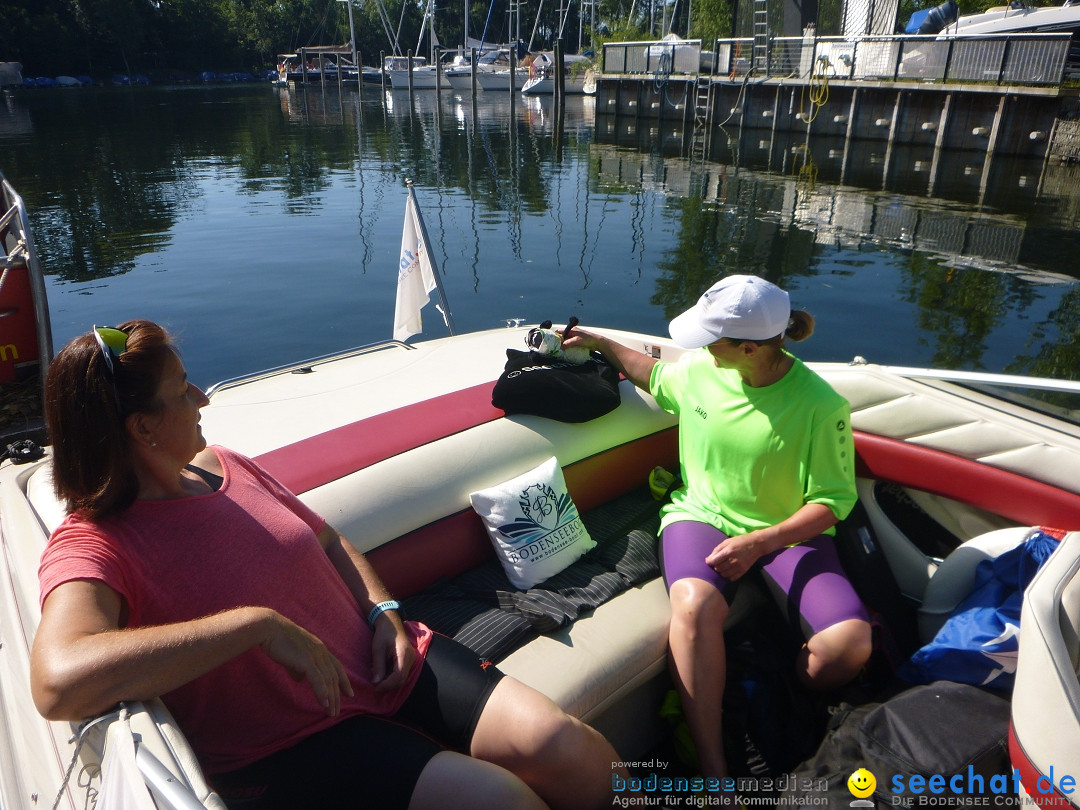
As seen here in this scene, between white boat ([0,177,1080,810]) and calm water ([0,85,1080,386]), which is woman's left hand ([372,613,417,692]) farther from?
calm water ([0,85,1080,386])

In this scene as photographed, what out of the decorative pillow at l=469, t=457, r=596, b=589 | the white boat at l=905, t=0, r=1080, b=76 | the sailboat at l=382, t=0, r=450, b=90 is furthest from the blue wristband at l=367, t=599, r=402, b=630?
the sailboat at l=382, t=0, r=450, b=90

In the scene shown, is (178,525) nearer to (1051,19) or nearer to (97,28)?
(1051,19)

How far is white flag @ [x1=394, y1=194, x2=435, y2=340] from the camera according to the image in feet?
18.2

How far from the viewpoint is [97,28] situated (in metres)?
64.8

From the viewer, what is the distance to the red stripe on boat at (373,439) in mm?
2609

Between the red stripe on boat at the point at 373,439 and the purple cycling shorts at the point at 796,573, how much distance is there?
94 centimetres

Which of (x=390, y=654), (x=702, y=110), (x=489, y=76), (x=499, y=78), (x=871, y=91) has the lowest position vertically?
(x=390, y=654)

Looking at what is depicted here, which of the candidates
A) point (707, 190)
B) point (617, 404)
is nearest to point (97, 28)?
point (707, 190)

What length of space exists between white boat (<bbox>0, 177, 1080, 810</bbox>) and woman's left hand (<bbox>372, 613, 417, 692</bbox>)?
1.76ft

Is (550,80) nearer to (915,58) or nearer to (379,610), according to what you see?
(915,58)

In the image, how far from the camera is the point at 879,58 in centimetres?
2220

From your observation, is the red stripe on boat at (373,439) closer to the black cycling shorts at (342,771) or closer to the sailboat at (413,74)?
the black cycling shorts at (342,771)

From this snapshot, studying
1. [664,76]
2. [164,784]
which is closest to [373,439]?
[164,784]

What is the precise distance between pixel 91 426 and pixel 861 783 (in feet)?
6.74
